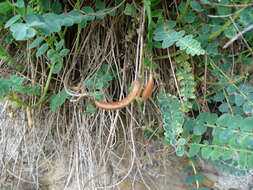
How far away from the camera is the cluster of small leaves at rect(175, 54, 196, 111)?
0.62 metres

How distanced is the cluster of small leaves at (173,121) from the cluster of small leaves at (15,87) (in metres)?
0.32

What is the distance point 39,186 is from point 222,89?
67cm

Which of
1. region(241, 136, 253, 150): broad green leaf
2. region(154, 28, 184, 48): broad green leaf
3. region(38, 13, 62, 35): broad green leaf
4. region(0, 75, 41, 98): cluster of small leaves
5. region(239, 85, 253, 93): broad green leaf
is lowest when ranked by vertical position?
region(241, 136, 253, 150): broad green leaf

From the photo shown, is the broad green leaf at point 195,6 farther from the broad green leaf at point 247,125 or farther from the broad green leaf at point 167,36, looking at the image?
the broad green leaf at point 247,125

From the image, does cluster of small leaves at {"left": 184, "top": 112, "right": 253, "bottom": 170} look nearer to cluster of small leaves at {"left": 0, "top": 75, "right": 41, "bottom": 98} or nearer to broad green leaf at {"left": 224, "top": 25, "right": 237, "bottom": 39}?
broad green leaf at {"left": 224, "top": 25, "right": 237, "bottom": 39}

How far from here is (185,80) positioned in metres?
0.63

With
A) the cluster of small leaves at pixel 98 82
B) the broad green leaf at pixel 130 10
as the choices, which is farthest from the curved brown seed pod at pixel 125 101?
the broad green leaf at pixel 130 10

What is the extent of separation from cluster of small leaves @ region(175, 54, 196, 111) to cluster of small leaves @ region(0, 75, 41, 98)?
0.36 m

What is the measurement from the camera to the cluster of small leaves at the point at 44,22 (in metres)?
0.43

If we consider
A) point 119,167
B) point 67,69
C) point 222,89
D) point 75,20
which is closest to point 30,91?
point 67,69

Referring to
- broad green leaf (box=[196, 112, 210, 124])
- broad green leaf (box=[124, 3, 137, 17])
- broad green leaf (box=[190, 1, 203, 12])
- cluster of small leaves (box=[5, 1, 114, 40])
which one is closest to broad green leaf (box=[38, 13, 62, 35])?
cluster of small leaves (box=[5, 1, 114, 40])

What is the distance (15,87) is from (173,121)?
0.38 meters

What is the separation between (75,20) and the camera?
0.54 m

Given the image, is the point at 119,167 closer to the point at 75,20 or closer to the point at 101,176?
the point at 101,176
